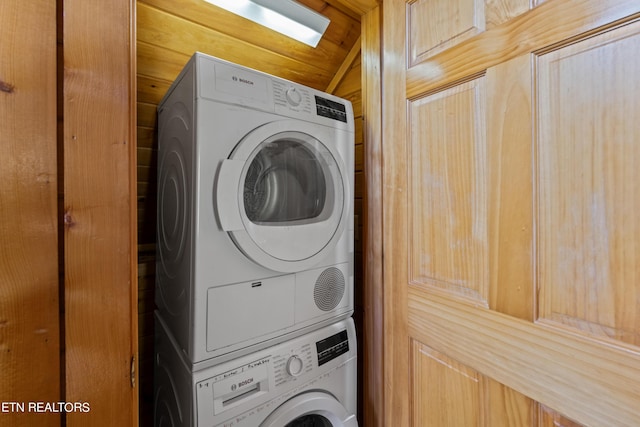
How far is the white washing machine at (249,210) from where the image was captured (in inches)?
33.1

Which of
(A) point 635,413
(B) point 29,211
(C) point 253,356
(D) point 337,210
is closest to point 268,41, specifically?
(D) point 337,210

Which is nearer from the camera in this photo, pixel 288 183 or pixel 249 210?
pixel 249 210

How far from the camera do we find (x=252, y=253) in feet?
2.94

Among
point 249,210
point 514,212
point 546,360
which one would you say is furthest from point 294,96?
point 546,360

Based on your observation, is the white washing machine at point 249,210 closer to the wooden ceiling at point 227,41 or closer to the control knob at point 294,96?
the control knob at point 294,96

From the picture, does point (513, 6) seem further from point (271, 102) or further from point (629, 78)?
point (271, 102)

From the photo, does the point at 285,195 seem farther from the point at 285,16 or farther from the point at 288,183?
the point at 285,16

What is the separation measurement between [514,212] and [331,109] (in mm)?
747

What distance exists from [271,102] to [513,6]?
757 mm

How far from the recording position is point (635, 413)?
605 mm

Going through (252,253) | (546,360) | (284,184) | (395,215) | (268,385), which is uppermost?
(284,184)

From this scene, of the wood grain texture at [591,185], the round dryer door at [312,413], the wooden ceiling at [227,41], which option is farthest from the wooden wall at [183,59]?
the wood grain texture at [591,185]

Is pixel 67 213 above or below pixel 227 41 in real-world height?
below

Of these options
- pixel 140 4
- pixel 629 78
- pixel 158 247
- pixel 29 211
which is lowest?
pixel 158 247
